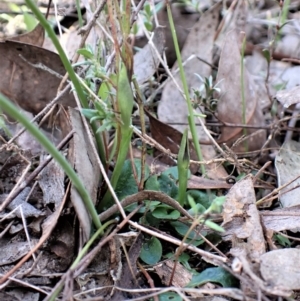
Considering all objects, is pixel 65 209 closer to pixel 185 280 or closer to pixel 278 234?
pixel 185 280

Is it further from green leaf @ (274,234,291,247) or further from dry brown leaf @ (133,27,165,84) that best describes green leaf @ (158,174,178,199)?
dry brown leaf @ (133,27,165,84)

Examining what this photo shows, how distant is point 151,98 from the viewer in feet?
4.53

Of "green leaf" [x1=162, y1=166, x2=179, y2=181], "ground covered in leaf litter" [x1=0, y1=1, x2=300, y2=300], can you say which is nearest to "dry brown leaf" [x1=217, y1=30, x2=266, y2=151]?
"ground covered in leaf litter" [x1=0, y1=1, x2=300, y2=300]

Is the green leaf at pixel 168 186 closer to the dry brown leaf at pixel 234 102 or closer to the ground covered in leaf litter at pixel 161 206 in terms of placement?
the ground covered in leaf litter at pixel 161 206

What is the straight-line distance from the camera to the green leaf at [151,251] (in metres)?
0.92

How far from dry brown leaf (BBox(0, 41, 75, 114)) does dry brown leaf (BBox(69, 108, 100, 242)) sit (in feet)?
1.00

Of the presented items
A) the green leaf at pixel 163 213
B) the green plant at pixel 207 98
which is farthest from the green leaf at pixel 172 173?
the green plant at pixel 207 98

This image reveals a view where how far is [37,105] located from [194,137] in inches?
18.7

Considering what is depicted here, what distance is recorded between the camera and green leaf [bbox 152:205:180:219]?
37.6 inches

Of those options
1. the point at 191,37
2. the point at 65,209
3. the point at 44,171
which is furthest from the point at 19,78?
the point at 191,37

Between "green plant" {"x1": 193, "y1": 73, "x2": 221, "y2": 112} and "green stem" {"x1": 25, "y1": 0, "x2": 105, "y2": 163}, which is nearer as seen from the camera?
"green stem" {"x1": 25, "y1": 0, "x2": 105, "y2": 163}

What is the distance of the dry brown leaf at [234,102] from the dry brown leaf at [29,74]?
476mm

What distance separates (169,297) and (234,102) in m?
0.70

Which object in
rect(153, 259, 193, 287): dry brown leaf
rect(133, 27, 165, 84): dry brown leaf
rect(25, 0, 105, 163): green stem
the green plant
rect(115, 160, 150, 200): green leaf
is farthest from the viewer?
rect(133, 27, 165, 84): dry brown leaf
